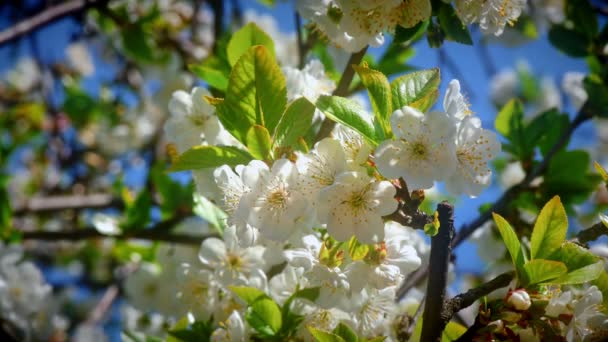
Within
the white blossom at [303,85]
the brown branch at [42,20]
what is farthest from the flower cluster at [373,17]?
the brown branch at [42,20]

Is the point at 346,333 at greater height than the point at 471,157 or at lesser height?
lesser

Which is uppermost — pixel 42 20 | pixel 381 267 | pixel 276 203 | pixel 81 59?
pixel 276 203

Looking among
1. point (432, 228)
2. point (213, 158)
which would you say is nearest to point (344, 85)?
point (213, 158)

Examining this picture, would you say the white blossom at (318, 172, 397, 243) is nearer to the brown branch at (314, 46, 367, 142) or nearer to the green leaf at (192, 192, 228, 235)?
the brown branch at (314, 46, 367, 142)

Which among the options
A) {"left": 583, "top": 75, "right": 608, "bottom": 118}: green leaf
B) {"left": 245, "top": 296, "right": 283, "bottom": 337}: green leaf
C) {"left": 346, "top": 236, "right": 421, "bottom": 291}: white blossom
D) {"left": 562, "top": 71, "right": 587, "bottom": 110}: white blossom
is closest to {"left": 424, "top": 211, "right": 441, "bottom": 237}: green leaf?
{"left": 346, "top": 236, "right": 421, "bottom": 291}: white blossom

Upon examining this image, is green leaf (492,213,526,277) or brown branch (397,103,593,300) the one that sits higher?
green leaf (492,213,526,277)

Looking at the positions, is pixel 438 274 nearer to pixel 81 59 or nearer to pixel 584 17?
pixel 584 17
